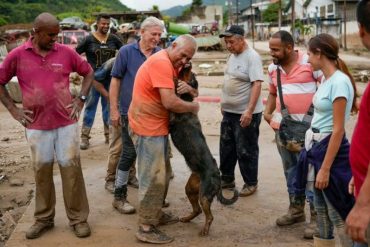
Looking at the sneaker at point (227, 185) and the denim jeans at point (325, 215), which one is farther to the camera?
the sneaker at point (227, 185)

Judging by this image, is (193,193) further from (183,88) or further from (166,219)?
(183,88)

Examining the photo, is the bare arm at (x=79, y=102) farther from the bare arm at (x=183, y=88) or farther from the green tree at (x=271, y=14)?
the green tree at (x=271, y=14)

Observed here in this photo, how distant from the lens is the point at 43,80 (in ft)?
14.2

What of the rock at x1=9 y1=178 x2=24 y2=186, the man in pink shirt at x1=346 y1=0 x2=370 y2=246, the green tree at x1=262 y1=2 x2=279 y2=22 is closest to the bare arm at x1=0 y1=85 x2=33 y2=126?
the rock at x1=9 y1=178 x2=24 y2=186

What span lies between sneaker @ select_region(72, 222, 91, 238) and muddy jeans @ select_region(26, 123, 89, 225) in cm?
4

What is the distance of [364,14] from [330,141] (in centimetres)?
124

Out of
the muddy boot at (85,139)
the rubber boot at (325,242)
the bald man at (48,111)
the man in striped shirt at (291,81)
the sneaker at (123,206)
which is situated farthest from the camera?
the muddy boot at (85,139)

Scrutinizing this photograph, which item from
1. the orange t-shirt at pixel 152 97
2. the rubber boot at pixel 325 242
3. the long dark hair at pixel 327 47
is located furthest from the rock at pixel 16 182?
the long dark hair at pixel 327 47

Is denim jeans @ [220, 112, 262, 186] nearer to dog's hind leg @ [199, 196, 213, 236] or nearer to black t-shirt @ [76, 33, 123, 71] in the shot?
dog's hind leg @ [199, 196, 213, 236]

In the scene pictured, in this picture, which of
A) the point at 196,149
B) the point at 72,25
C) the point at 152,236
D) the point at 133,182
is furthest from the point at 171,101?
the point at 72,25

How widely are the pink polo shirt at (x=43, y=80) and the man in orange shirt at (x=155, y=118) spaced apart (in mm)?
632

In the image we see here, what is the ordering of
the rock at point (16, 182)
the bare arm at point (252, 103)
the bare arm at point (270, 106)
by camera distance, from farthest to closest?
the rock at point (16, 182) < the bare arm at point (252, 103) < the bare arm at point (270, 106)

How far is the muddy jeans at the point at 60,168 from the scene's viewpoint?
4469 mm

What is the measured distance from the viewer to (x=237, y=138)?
5.58 metres
